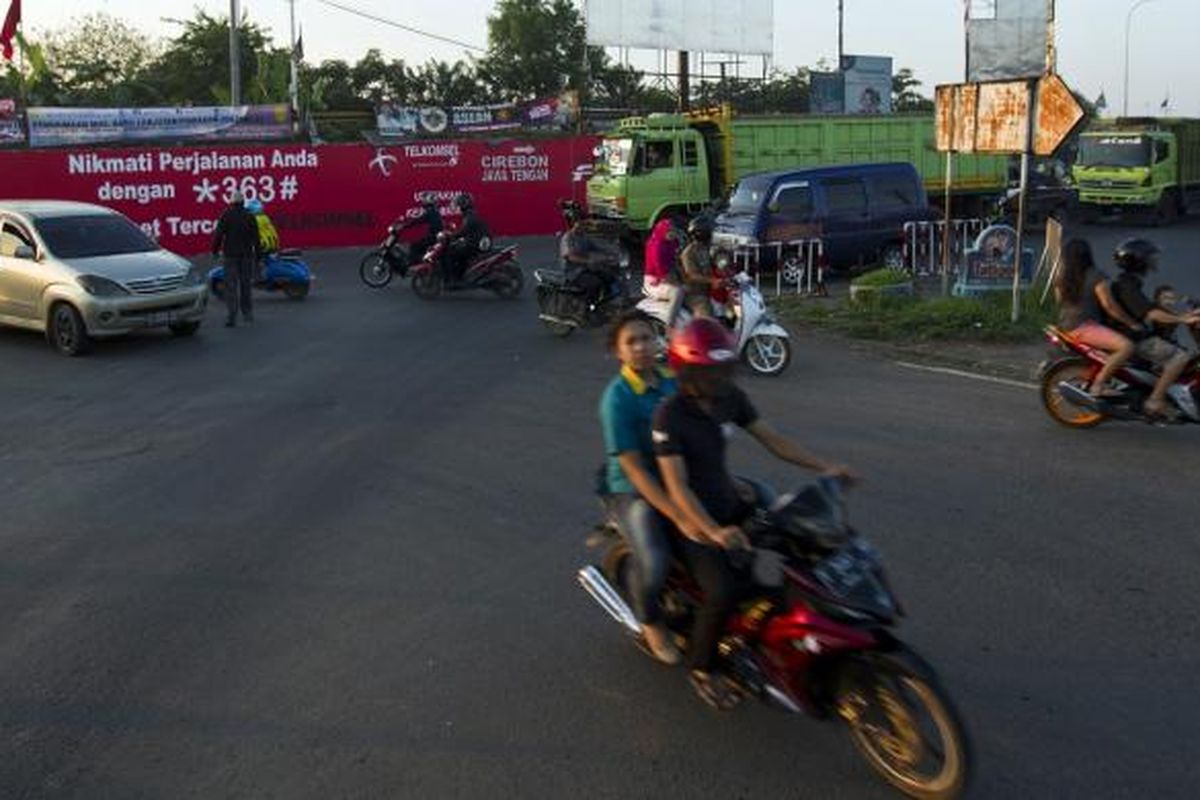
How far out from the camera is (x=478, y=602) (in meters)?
5.82

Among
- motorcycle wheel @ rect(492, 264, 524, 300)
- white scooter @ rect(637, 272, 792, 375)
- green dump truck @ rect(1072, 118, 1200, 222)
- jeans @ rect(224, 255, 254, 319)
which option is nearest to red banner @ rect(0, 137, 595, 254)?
motorcycle wheel @ rect(492, 264, 524, 300)

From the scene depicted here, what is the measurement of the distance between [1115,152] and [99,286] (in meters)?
26.4

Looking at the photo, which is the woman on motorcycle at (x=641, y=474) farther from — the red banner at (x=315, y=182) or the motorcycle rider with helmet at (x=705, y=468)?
the red banner at (x=315, y=182)

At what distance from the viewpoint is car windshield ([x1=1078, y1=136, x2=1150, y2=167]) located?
104ft

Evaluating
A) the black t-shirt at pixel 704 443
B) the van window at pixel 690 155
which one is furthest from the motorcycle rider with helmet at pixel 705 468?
the van window at pixel 690 155

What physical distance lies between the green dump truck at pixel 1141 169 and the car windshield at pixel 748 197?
50.0 ft

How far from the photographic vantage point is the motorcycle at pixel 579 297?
594 inches

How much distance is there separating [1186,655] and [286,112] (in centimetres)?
3756

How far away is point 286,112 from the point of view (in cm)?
3931

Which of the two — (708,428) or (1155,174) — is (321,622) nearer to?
(708,428)

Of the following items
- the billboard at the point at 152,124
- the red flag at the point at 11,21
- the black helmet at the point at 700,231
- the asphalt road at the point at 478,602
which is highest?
the red flag at the point at 11,21

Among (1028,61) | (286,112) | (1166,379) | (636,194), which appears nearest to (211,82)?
(286,112)

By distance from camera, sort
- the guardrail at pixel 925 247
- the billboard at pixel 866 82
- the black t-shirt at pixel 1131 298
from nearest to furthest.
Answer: the black t-shirt at pixel 1131 298 < the guardrail at pixel 925 247 < the billboard at pixel 866 82

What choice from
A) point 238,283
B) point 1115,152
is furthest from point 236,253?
point 1115,152
